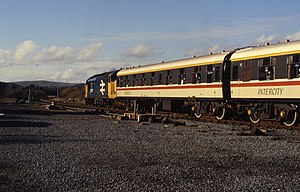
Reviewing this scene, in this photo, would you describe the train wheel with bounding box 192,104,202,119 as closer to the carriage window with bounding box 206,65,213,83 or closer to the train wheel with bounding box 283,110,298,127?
the carriage window with bounding box 206,65,213,83

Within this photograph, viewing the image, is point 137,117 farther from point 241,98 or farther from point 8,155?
point 8,155

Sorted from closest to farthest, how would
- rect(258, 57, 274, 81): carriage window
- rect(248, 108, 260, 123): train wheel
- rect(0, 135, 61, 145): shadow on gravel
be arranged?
rect(0, 135, 61, 145): shadow on gravel → rect(258, 57, 274, 81): carriage window → rect(248, 108, 260, 123): train wheel

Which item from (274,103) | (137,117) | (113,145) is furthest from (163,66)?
(113,145)

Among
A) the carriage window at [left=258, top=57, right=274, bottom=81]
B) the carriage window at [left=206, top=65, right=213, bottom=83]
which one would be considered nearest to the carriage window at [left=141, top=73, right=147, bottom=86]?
the carriage window at [left=206, top=65, right=213, bottom=83]

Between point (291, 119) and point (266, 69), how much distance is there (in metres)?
2.38

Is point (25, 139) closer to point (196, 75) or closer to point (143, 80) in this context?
point (196, 75)

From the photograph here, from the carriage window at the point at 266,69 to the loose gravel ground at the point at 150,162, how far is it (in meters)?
3.41

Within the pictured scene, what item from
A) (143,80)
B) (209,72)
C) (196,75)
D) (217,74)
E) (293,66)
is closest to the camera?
(293,66)

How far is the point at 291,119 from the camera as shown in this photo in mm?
18641

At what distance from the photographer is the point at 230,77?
2175cm

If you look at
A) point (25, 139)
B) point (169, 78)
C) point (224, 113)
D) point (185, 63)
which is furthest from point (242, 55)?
point (25, 139)

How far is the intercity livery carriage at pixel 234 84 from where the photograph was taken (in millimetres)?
17844

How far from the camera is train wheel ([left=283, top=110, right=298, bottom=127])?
1819cm

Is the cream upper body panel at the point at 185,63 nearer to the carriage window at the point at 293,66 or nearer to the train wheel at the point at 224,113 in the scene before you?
the train wheel at the point at 224,113
